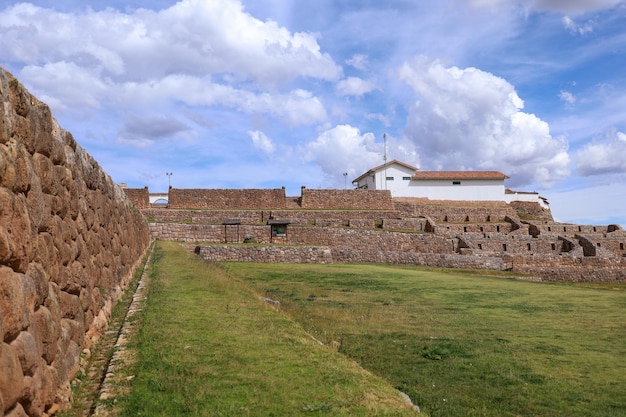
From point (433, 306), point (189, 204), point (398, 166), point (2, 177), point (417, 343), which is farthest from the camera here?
point (398, 166)

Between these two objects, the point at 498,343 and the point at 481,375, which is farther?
the point at 498,343

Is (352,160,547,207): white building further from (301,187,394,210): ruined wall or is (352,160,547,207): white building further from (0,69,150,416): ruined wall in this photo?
(0,69,150,416): ruined wall

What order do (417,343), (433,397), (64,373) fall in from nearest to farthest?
(64,373) → (433,397) → (417,343)

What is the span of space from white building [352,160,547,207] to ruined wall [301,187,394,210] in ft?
28.3

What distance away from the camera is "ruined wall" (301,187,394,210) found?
4916cm

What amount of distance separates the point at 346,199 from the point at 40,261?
150 feet

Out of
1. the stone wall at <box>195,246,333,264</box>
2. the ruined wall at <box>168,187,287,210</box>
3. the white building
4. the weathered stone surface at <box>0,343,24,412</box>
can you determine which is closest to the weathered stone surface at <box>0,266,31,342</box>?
the weathered stone surface at <box>0,343,24,412</box>

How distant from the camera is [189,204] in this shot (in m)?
46.0

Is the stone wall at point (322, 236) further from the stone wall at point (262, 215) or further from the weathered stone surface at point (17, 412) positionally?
the weathered stone surface at point (17, 412)

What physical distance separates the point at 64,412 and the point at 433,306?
472 inches

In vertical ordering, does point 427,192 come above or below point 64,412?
above

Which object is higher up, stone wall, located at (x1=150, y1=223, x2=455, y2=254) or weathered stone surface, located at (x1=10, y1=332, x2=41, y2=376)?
stone wall, located at (x1=150, y1=223, x2=455, y2=254)

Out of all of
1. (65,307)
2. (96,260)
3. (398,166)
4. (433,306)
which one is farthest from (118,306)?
(398,166)

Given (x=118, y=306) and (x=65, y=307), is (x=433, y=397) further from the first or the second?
(x=118, y=306)
